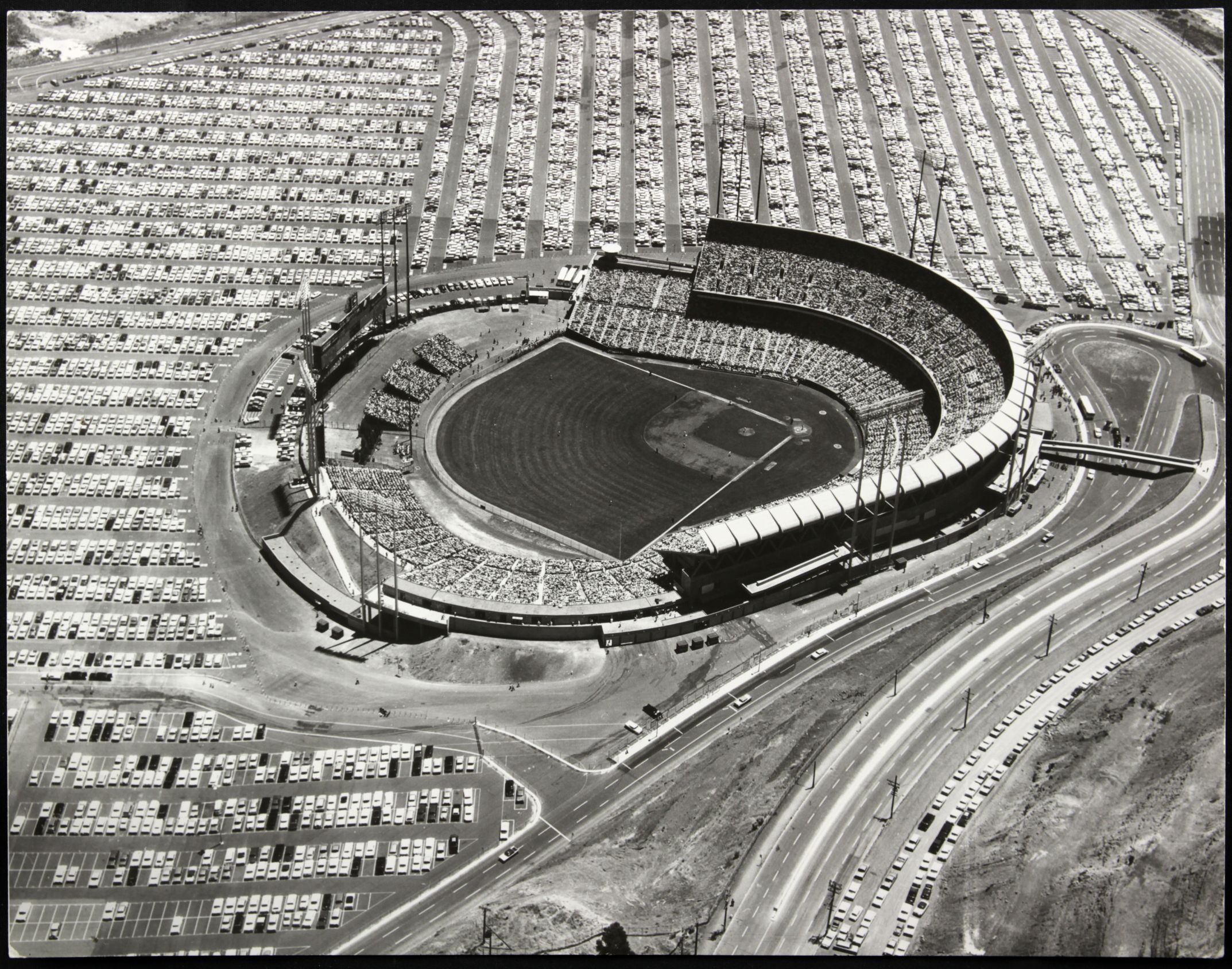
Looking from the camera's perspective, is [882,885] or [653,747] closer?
[882,885]

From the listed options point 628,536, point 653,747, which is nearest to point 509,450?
point 628,536

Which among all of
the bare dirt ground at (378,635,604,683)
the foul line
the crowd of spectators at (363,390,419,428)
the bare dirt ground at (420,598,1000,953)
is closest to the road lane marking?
the bare dirt ground at (420,598,1000,953)

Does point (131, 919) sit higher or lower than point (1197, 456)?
lower

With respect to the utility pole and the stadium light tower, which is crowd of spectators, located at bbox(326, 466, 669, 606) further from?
the utility pole

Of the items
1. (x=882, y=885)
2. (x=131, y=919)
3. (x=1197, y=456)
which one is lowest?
(x=131, y=919)

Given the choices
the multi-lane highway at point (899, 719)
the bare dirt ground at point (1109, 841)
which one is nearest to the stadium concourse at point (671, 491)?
the multi-lane highway at point (899, 719)

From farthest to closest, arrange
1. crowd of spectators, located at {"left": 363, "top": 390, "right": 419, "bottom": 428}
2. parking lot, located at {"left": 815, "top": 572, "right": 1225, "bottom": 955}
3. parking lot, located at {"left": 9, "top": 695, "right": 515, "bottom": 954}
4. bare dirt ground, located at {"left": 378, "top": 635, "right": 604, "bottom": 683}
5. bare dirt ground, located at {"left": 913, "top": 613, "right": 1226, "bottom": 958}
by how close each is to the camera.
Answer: crowd of spectators, located at {"left": 363, "top": 390, "right": 419, "bottom": 428}
bare dirt ground, located at {"left": 378, "top": 635, "right": 604, "bottom": 683}
parking lot, located at {"left": 9, "top": 695, "right": 515, "bottom": 954}
bare dirt ground, located at {"left": 913, "top": 613, "right": 1226, "bottom": 958}
parking lot, located at {"left": 815, "top": 572, "right": 1225, "bottom": 955}

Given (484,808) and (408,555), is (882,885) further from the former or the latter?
(408,555)
